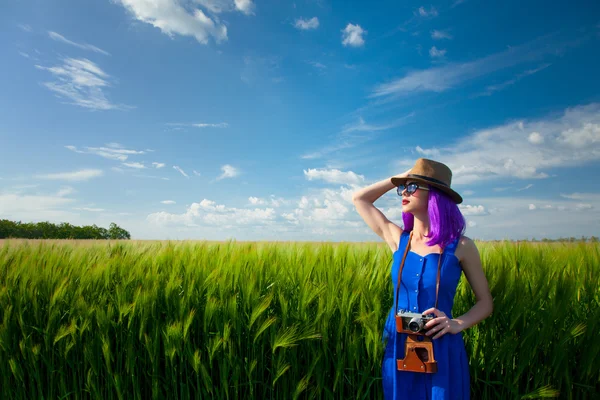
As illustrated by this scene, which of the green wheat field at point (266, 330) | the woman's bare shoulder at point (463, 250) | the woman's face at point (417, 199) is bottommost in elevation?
the green wheat field at point (266, 330)

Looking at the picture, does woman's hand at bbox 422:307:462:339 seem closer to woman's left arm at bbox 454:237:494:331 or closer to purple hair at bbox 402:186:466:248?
woman's left arm at bbox 454:237:494:331

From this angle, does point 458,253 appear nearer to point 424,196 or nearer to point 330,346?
point 424,196

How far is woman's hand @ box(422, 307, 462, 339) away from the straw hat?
561 mm

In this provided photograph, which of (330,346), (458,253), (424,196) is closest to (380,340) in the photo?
(330,346)

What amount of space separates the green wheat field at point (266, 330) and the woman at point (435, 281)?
223 mm

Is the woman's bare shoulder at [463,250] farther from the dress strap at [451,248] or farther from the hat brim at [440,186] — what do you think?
A: the hat brim at [440,186]

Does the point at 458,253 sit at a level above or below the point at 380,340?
above

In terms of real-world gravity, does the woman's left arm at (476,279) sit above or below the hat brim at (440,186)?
below

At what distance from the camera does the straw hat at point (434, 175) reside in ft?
6.70

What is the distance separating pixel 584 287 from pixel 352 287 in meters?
1.58

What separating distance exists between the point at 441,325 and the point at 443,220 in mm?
473

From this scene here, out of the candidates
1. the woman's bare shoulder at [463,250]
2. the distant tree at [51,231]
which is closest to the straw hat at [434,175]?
the woman's bare shoulder at [463,250]

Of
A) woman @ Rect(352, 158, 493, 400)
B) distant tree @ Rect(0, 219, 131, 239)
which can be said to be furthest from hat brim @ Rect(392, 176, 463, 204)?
distant tree @ Rect(0, 219, 131, 239)

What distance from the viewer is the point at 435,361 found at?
1844 millimetres
